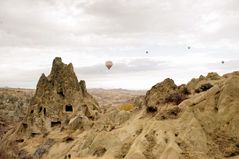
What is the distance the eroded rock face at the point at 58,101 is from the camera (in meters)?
68.4

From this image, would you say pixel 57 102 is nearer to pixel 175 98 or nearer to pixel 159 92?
pixel 159 92

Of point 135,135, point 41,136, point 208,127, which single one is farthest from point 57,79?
point 208,127

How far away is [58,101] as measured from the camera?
70.5 m

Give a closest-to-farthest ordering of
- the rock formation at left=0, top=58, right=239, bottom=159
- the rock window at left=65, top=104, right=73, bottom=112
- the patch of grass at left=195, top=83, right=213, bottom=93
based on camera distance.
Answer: the rock formation at left=0, top=58, right=239, bottom=159
the patch of grass at left=195, top=83, right=213, bottom=93
the rock window at left=65, top=104, right=73, bottom=112

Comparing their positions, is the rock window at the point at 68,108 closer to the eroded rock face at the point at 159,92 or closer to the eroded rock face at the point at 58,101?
the eroded rock face at the point at 58,101

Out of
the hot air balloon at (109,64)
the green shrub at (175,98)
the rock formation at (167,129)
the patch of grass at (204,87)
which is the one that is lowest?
the rock formation at (167,129)

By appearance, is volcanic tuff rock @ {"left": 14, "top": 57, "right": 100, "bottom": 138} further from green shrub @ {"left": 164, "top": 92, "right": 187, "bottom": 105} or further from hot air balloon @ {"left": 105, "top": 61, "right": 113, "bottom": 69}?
green shrub @ {"left": 164, "top": 92, "right": 187, "bottom": 105}

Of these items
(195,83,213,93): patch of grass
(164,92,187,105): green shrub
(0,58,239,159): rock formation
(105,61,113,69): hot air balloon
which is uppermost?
(105,61,113,69): hot air balloon

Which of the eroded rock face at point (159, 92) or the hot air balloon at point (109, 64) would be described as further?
the hot air balloon at point (109, 64)

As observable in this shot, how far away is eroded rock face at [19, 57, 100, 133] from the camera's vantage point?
68.4 m

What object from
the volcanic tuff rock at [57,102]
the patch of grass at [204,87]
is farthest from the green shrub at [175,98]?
the volcanic tuff rock at [57,102]

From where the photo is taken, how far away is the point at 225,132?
115ft

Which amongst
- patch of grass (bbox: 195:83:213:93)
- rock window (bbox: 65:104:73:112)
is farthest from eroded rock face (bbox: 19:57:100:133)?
patch of grass (bbox: 195:83:213:93)

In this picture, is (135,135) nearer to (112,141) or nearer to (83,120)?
(112,141)
